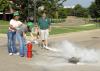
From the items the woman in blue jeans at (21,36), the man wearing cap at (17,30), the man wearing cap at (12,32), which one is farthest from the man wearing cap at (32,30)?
the woman in blue jeans at (21,36)

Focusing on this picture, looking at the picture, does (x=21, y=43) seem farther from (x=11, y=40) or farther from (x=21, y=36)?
(x=11, y=40)

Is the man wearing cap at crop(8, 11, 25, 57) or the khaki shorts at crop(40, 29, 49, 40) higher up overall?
the man wearing cap at crop(8, 11, 25, 57)

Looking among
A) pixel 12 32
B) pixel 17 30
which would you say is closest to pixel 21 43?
pixel 17 30

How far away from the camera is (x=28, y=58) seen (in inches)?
527

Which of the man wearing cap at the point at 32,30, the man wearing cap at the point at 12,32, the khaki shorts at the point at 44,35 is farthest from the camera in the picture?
the man wearing cap at the point at 32,30

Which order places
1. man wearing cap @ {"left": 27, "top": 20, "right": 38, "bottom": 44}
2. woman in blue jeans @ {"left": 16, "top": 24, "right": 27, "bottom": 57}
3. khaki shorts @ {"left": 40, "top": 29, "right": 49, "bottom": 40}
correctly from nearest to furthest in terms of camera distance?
woman in blue jeans @ {"left": 16, "top": 24, "right": 27, "bottom": 57} → khaki shorts @ {"left": 40, "top": 29, "right": 49, "bottom": 40} → man wearing cap @ {"left": 27, "top": 20, "right": 38, "bottom": 44}

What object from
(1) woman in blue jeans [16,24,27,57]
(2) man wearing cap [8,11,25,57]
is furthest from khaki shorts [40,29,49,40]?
(1) woman in blue jeans [16,24,27,57]

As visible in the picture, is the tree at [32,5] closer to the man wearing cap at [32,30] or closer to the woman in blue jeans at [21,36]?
the man wearing cap at [32,30]

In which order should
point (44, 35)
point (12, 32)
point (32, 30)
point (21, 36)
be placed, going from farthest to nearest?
1. point (32, 30)
2. point (44, 35)
3. point (12, 32)
4. point (21, 36)

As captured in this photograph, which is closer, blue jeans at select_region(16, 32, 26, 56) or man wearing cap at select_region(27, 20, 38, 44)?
blue jeans at select_region(16, 32, 26, 56)

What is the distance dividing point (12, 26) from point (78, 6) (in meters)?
119

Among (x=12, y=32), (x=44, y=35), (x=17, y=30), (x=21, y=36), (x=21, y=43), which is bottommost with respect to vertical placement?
(x=44, y=35)

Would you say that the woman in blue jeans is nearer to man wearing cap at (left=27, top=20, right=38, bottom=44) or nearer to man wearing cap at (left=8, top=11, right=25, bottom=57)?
man wearing cap at (left=8, top=11, right=25, bottom=57)

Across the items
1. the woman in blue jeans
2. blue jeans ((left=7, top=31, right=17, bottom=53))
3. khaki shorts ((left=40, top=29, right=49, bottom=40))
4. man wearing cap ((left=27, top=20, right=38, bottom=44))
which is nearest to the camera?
the woman in blue jeans
